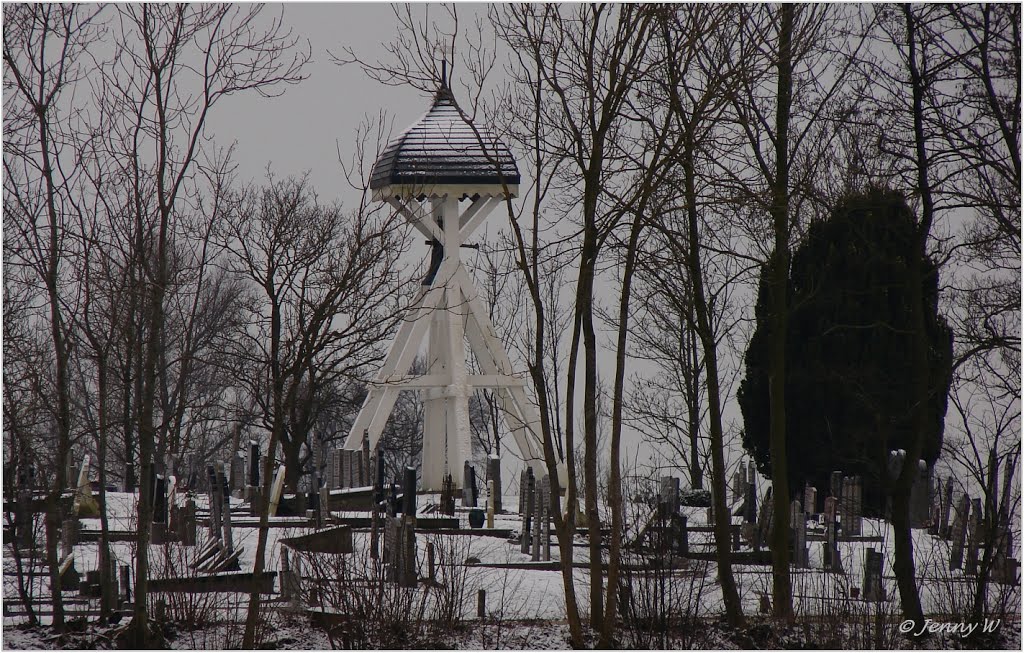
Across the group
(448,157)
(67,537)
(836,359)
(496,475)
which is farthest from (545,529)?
(448,157)

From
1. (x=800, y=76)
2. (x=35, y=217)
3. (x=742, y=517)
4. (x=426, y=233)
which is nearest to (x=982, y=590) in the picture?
(x=800, y=76)

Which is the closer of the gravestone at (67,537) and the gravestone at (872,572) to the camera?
the gravestone at (872,572)

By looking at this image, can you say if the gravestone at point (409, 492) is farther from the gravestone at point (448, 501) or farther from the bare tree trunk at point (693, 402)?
the bare tree trunk at point (693, 402)

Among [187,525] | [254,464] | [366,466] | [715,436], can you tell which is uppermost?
[715,436]

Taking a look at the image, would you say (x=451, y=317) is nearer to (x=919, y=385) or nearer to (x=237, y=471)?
(x=237, y=471)

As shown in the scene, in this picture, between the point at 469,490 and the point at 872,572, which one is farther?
the point at 469,490

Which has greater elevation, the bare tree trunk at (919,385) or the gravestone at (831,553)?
the bare tree trunk at (919,385)

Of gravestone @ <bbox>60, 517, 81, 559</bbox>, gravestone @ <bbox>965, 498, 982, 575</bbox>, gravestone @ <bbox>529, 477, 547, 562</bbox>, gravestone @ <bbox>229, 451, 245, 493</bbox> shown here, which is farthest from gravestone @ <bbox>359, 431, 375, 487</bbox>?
gravestone @ <bbox>965, 498, 982, 575</bbox>

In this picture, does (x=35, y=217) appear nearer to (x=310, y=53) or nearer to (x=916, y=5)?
(x=310, y=53)

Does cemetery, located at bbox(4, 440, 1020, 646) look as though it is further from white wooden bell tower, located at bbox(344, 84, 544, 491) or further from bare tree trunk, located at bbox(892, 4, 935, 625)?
white wooden bell tower, located at bbox(344, 84, 544, 491)

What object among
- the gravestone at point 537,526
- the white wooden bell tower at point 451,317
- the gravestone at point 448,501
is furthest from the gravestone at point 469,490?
the gravestone at point 537,526

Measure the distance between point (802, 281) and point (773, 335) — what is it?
10.3m

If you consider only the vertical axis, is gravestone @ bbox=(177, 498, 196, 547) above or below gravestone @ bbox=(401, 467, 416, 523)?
below

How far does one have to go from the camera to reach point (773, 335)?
35.0 ft
